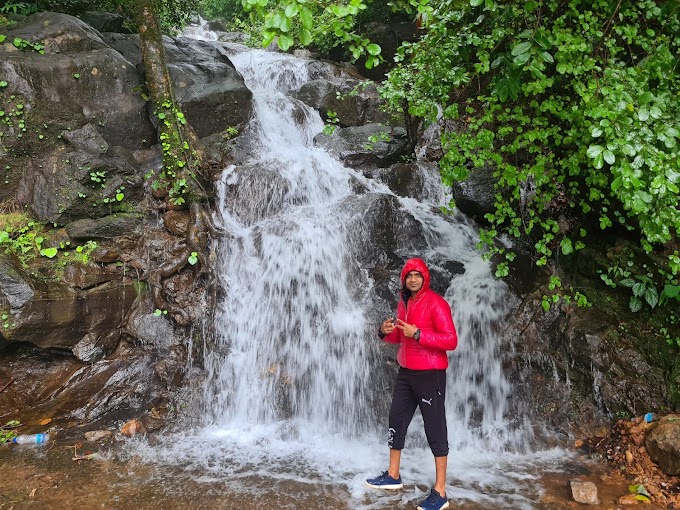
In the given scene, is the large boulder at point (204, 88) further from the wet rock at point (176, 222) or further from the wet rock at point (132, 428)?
the wet rock at point (132, 428)

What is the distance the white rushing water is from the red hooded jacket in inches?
51.9

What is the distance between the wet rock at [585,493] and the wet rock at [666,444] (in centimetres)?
75

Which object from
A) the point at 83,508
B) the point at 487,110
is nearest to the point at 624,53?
the point at 487,110

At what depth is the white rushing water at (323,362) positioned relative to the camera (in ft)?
15.3

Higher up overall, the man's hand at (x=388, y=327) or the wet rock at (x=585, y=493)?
the man's hand at (x=388, y=327)

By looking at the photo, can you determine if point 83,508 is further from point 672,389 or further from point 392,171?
point 392,171

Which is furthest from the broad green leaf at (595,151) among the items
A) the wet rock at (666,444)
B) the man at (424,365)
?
the wet rock at (666,444)

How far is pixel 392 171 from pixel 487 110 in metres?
4.25

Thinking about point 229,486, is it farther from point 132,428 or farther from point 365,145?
point 365,145

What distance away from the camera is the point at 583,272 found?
590cm

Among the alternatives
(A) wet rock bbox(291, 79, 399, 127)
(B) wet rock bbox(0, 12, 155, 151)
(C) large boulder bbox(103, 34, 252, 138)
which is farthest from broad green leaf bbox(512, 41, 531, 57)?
(A) wet rock bbox(291, 79, 399, 127)

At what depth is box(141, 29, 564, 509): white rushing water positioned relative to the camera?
4.66 metres

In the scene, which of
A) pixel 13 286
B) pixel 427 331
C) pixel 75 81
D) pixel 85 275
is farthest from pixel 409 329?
pixel 75 81

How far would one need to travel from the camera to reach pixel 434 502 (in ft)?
12.6
